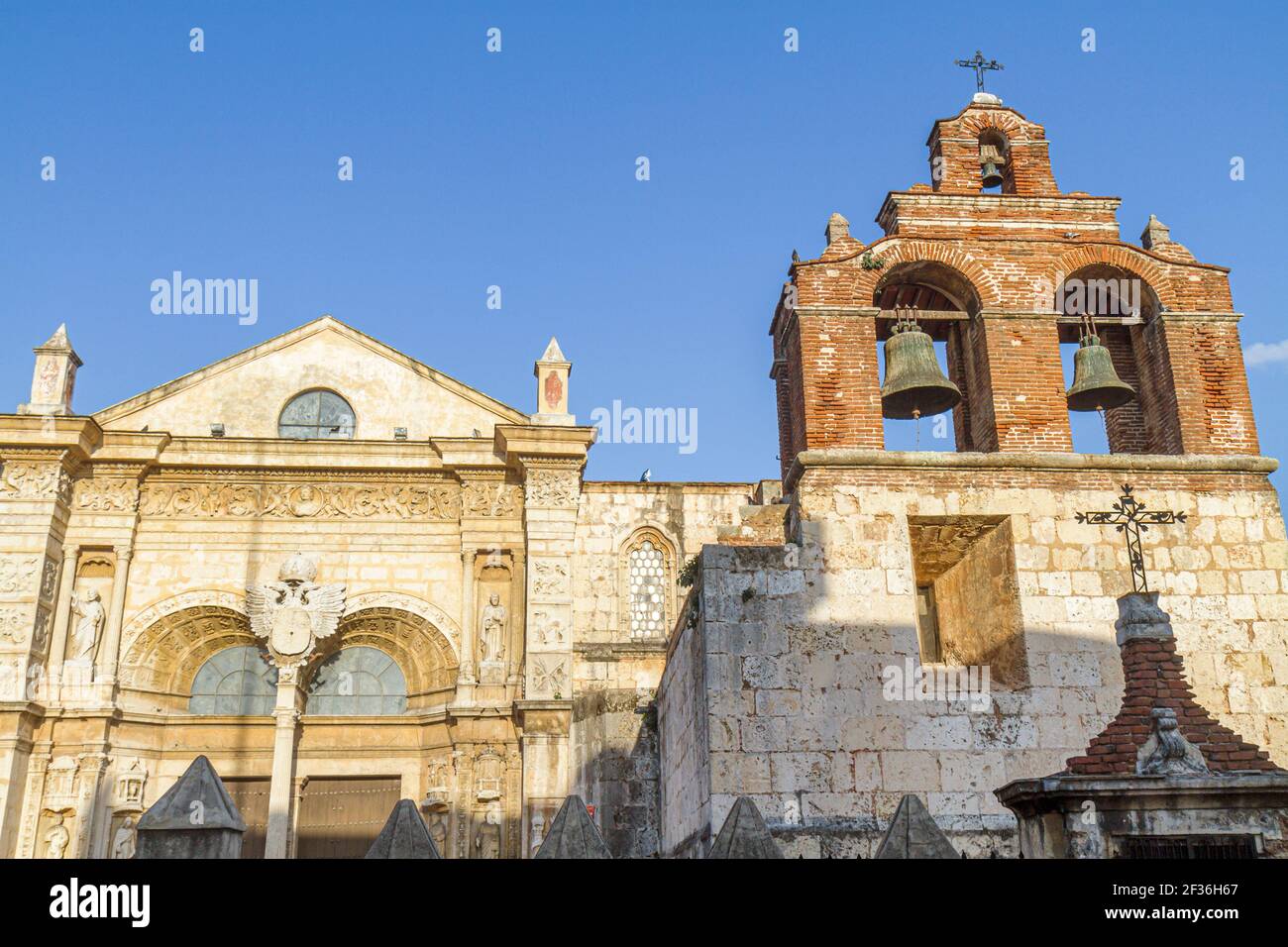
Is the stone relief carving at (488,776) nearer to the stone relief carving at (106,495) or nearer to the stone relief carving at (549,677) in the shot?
the stone relief carving at (549,677)

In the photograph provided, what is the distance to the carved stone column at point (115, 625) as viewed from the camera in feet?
66.9

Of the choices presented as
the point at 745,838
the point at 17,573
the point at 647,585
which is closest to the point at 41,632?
the point at 17,573

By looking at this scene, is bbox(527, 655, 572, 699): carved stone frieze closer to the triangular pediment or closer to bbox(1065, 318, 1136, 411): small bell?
the triangular pediment

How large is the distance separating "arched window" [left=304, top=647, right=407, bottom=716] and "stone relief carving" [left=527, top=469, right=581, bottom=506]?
14.8 feet

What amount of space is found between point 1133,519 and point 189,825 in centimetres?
799

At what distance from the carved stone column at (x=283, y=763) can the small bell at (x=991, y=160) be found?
1471 cm

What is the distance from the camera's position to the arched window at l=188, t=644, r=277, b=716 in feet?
71.5

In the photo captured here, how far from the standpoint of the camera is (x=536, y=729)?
1967 centimetres

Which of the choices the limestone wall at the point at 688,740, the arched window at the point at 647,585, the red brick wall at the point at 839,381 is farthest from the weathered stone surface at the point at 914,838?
the arched window at the point at 647,585

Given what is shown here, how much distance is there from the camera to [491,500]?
22297 mm

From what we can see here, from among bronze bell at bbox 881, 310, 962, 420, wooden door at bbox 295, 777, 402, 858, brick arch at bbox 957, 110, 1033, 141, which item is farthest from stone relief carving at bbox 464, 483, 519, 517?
brick arch at bbox 957, 110, 1033, 141

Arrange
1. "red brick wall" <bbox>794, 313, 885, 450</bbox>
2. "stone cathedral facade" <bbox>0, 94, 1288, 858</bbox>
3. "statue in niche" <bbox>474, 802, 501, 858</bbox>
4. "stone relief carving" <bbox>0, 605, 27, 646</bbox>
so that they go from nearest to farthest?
1. "stone cathedral facade" <bbox>0, 94, 1288, 858</bbox>
2. "red brick wall" <bbox>794, 313, 885, 450</bbox>
3. "statue in niche" <bbox>474, 802, 501, 858</bbox>
4. "stone relief carving" <bbox>0, 605, 27, 646</bbox>
